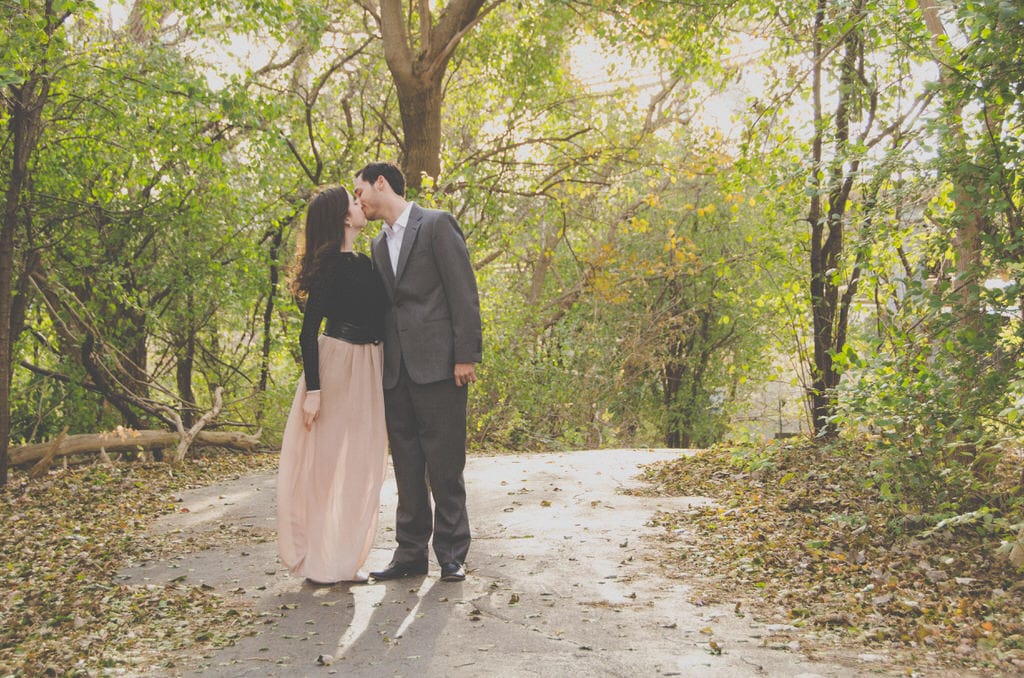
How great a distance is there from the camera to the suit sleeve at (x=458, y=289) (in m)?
4.99

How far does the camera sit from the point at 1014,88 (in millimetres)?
5020

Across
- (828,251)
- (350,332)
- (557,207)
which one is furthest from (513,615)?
(557,207)

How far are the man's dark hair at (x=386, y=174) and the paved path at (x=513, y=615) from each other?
2174 millimetres

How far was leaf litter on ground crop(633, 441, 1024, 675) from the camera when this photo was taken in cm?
402

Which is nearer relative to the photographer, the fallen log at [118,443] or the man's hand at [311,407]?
the man's hand at [311,407]

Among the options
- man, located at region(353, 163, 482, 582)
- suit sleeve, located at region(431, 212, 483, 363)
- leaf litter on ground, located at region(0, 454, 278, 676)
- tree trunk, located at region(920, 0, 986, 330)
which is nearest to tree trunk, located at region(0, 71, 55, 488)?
leaf litter on ground, located at region(0, 454, 278, 676)

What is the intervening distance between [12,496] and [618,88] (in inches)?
496

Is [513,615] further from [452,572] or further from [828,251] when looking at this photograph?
[828,251]

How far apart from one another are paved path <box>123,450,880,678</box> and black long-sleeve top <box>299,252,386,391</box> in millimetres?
1294

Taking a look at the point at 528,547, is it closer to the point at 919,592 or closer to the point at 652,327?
the point at 919,592

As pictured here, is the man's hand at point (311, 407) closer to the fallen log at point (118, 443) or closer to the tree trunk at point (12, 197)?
the tree trunk at point (12, 197)

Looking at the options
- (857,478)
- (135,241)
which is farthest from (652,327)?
(857,478)

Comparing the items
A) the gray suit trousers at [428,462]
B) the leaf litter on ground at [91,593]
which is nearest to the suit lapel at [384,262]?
the gray suit trousers at [428,462]

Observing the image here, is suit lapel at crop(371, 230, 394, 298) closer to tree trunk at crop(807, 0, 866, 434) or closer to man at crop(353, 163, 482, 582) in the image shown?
man at crop(353, 163, 482, 582)
